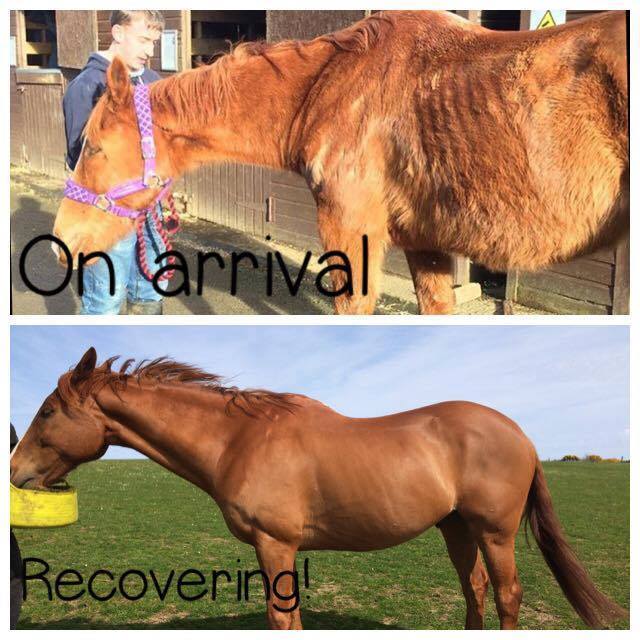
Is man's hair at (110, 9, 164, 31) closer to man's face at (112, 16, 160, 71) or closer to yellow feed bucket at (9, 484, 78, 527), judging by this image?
Result: man's face at (112, 16, 160, 71)

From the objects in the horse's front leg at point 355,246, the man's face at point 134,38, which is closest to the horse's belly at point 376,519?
the horse's front leg at point 355,246

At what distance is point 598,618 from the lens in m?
2.94

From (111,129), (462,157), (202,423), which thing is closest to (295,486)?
(202,423)

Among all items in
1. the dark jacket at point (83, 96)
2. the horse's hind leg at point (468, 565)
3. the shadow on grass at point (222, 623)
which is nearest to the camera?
the horse's hind leg at point (468, 565)

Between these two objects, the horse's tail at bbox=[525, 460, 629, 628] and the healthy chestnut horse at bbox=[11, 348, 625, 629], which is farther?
the horse's tail at bbox=[525, 460, 629, 628]

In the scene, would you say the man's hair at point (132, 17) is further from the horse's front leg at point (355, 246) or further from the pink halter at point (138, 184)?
the horse's front leg at point (355, 246)

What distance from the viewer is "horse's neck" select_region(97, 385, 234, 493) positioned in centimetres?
275

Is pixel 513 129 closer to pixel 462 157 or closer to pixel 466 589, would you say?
pixel 462 157

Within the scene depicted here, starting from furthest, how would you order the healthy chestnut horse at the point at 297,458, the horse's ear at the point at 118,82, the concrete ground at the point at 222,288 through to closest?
the concrete ground at the point at 222,288 → the horse's ear at the point at 118,82 → the healthy chestnut horse at the point at 297,458

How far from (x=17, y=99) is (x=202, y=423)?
1099cm

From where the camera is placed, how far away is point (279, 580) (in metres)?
2.61

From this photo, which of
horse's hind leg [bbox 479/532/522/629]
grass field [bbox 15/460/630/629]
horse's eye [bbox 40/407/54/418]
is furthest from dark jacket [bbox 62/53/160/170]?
horse's hind leg [bbox 479/532/522/629]

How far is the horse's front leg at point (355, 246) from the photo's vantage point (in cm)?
290

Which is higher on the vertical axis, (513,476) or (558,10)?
(558,10)
